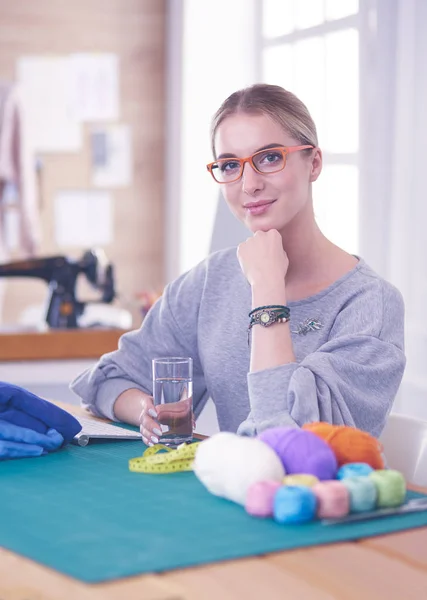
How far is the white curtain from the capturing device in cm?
298

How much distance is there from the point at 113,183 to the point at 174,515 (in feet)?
13.9

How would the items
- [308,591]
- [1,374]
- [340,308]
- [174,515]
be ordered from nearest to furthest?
[308,591]
[174,515]
[340,308]
[1,374]

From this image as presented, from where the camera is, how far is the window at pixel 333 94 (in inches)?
141

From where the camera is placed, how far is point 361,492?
1214mm

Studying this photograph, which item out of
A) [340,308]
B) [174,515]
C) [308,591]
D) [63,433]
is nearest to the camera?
[308,591]

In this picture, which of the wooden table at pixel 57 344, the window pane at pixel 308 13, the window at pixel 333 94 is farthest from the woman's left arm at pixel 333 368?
the window pane at pixel 308 13

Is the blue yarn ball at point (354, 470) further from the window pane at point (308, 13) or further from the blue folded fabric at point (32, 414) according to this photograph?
the window pane at point (308, 13)

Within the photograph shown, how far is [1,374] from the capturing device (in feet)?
10.3

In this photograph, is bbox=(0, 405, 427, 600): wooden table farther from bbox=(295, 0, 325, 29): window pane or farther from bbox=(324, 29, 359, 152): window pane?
bbox=(295, 0, 325, 29): window pane

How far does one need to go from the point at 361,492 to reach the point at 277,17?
355 cm

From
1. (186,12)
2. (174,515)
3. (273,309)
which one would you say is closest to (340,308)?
(273,309)

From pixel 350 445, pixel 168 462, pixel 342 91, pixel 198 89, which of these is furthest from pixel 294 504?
pixel 198 89

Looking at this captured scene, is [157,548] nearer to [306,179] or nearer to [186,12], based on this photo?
[306,179]

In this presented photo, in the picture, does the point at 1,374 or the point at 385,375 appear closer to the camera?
the point at 385,375
